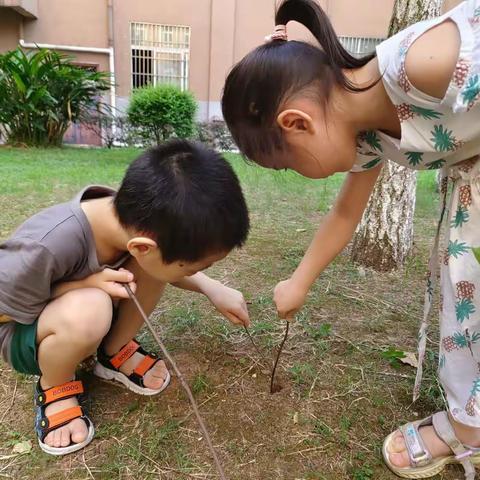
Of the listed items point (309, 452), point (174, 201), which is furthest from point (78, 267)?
point (309, 452)

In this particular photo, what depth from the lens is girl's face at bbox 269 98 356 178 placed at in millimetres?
906

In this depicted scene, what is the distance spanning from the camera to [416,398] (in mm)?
1270

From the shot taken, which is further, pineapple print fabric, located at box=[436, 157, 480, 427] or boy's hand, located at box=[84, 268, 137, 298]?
boy's hand, located at box=[84, 268, 137, 298]

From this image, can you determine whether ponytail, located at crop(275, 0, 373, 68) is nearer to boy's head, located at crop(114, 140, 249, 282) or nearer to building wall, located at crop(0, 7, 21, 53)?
boy's head, located at crop(114, 140, 249, 282)

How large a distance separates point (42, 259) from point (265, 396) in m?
0.68

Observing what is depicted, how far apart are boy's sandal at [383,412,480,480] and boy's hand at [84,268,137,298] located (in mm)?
719

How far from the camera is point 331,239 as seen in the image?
1256 mm

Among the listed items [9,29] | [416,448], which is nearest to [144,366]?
[416,448]

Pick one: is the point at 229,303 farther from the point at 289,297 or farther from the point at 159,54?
the point at 159,54

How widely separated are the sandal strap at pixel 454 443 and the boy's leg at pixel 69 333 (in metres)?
0.82

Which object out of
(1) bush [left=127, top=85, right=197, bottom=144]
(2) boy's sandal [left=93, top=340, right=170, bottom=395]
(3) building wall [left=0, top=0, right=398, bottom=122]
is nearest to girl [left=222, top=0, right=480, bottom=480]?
(2) boy's sandal [left=93, top=340, right=170, bottom=395]

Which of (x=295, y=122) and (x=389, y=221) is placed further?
(x=389, y=221)

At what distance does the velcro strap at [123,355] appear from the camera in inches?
52.4

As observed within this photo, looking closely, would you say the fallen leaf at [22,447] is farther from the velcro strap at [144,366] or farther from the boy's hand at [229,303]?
the boy's hand at [229,303]
